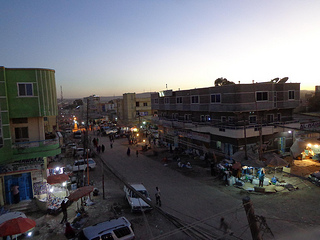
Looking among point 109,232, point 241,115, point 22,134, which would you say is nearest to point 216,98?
point 241,115

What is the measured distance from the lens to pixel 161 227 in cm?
1177

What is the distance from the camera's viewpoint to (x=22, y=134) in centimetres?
1608

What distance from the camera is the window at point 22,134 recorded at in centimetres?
1590

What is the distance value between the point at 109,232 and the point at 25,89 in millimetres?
11531

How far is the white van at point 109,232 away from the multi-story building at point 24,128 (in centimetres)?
804

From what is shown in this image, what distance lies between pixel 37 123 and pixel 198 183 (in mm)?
→ 13658

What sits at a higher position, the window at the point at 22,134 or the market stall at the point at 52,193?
the window at the point at 22,134

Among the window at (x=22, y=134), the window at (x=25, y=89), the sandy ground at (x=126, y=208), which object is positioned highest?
the window at (x=25, y=89)

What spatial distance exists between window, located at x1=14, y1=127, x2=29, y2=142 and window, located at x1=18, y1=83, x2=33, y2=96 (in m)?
2.64

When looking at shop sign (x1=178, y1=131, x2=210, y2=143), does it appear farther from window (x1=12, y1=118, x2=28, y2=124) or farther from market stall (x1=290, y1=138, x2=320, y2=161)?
window (x1=12, y1=118, x2=28, y2=124)

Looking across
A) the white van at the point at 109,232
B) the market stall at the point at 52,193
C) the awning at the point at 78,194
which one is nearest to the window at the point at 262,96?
the awning at the point at 78,194

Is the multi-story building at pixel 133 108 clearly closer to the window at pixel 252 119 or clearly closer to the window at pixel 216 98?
the window at pixel 216 98

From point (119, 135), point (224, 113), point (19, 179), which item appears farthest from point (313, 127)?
point (119, 135)

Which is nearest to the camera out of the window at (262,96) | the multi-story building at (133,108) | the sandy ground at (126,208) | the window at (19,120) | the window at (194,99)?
the sandy ground at (126,208)
